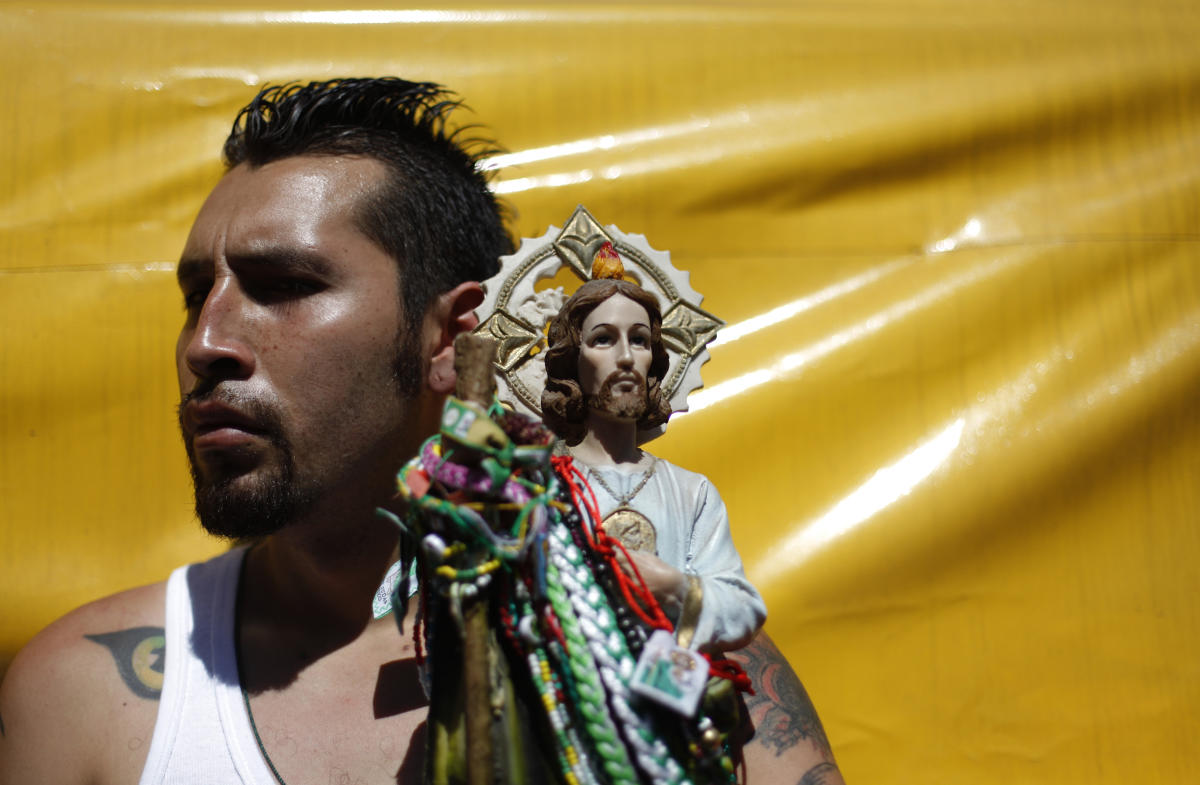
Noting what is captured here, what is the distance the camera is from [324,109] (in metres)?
2.38

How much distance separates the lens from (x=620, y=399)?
176 centimetres

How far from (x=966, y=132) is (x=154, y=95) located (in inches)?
112

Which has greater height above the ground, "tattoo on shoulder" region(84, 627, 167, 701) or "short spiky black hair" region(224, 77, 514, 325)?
"short spiky black hair" region(224, 77, 514, 325)

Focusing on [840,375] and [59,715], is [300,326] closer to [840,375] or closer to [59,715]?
[59,715]

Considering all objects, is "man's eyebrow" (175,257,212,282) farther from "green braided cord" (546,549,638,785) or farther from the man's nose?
"green braided cord" (546,549,638,785)

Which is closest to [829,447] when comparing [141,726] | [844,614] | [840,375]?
[840,375]

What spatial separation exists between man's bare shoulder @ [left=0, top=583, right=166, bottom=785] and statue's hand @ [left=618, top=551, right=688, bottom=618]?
4.49 ft

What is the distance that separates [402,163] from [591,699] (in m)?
1.60

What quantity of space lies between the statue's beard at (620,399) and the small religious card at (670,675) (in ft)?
1.57

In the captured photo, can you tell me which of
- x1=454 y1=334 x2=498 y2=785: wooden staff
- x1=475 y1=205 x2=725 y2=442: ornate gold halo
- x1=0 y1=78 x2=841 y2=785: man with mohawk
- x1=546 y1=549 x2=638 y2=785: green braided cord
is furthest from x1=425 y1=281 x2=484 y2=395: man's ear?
x1=546 y1=549 x2=638 y2=785: green braided cord

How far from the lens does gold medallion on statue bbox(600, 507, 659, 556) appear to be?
168cm

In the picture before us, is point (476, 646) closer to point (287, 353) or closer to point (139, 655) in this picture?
point (287, 353)

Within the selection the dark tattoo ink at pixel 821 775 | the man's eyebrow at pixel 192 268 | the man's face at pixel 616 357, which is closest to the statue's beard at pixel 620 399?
the man's face at pixel 616 357

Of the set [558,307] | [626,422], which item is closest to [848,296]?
[558,307]
